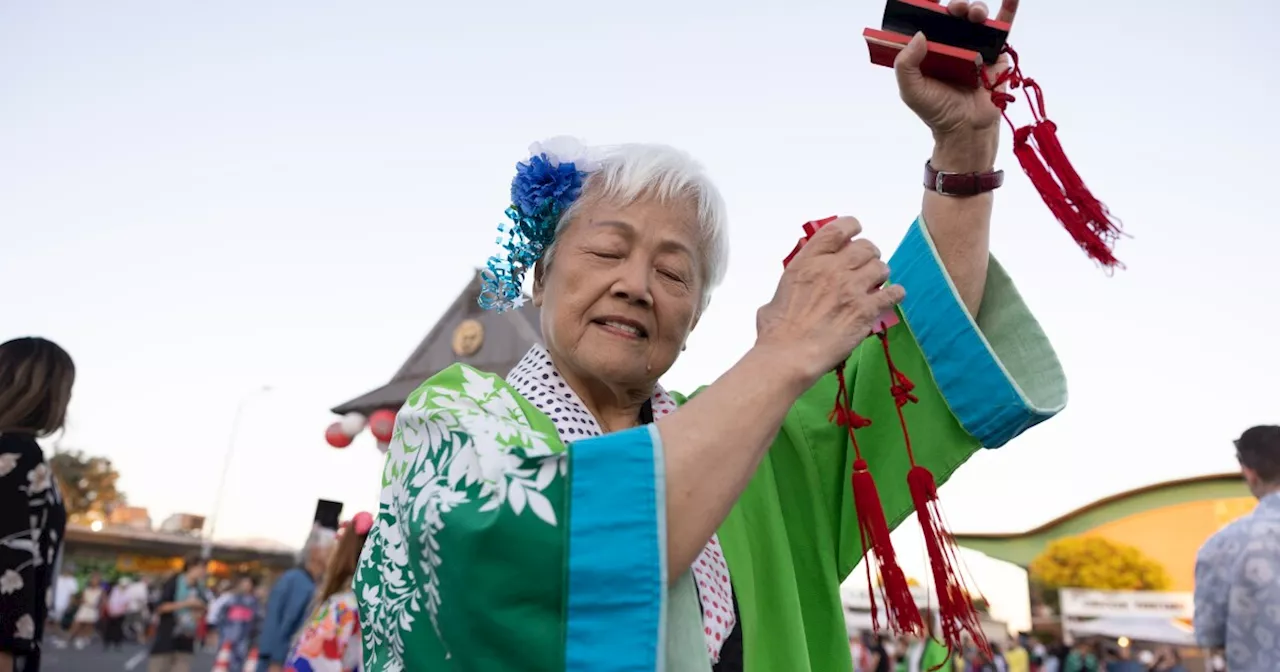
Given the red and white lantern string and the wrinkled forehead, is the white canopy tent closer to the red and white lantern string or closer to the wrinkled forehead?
the red and white lantern string

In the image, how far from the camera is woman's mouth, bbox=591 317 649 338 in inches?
63.0

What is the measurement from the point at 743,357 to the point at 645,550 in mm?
301

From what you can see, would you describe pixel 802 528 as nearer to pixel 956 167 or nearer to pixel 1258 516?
pixel 956 167

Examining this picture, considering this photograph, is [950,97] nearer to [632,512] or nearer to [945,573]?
[945,573]

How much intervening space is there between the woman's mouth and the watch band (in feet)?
2.23

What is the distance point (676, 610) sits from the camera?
115cm

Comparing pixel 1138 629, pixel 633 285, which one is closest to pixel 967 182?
pixel 633 285

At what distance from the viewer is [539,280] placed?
189 cm

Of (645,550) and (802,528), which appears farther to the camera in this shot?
(802,528)

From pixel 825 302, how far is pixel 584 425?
0.52m

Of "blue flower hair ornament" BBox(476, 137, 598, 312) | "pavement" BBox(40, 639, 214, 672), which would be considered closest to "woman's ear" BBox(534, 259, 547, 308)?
"blue flower hair ornament" BBox(476, 137, 598, 312)

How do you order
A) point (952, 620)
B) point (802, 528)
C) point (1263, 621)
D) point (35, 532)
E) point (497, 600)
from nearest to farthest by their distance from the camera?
point (497, 600) < point (952, 620) < point (802, 528) < point (35, 532) < point (1263, 621)

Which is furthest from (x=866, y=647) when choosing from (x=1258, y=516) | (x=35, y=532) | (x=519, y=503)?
(x=519, y=503)

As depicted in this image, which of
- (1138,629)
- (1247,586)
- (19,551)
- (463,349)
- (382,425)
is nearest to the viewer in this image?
(19,551)
